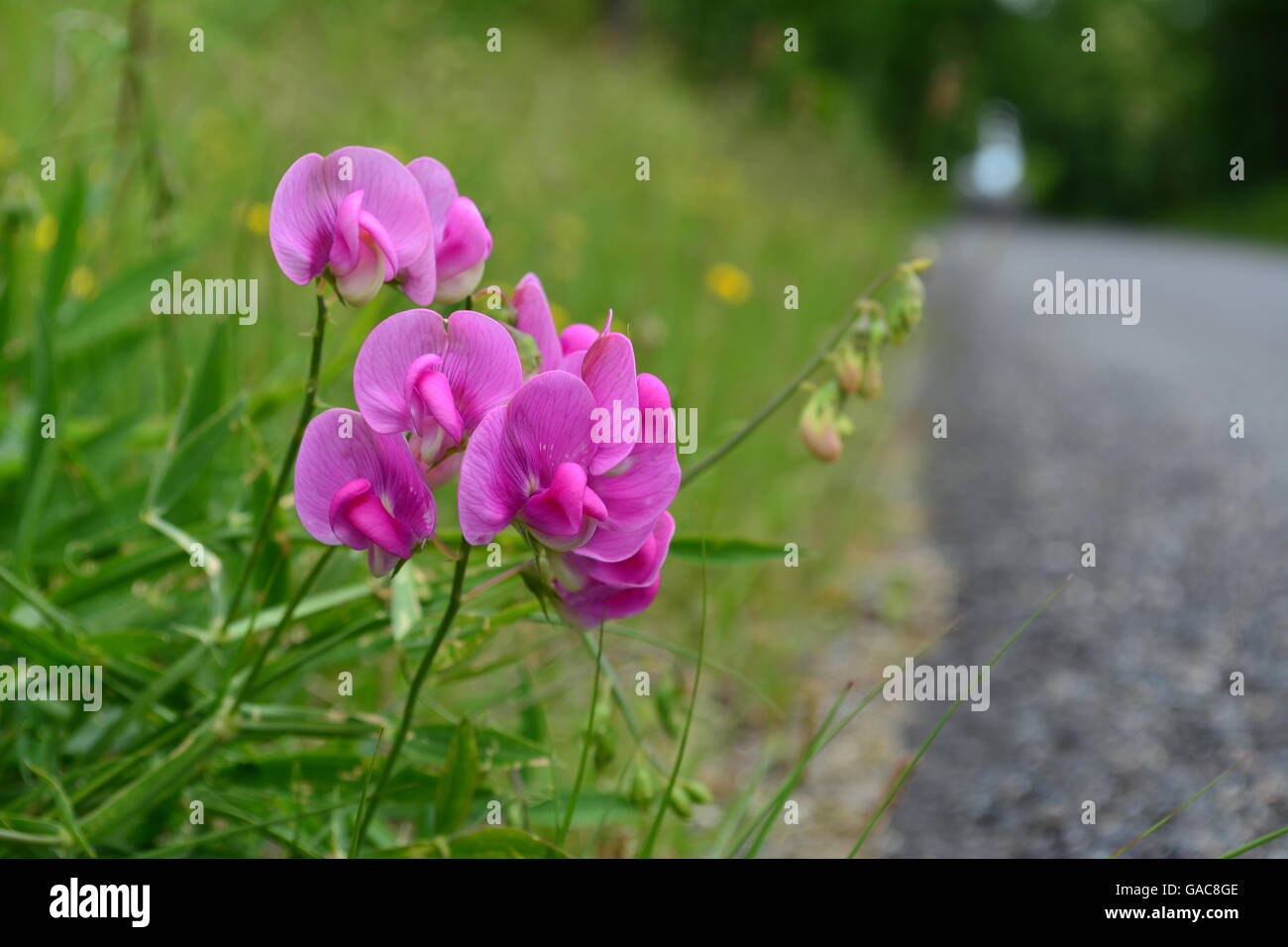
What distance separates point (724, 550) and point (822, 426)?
184mm

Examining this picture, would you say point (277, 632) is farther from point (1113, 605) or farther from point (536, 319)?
point (1113, 605)

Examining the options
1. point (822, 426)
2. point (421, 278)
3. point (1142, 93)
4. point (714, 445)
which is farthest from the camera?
point (1142, 93)

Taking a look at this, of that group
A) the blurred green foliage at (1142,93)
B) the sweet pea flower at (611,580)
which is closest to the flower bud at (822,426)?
the sweet pea flower at (611,580)

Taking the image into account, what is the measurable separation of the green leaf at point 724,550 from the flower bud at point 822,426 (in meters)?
0.13

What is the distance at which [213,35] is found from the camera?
9.53ft

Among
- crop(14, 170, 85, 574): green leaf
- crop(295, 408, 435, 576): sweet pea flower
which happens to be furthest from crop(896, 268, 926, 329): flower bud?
crop(14, 170, 85, 574): green leaf

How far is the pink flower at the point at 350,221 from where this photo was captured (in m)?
0.75

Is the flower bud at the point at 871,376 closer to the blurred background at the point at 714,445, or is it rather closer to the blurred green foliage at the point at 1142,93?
the blurred background at the point at 714,445

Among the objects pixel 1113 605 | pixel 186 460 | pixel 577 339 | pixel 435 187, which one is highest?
pixel 435 187

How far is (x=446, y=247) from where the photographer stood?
823mm

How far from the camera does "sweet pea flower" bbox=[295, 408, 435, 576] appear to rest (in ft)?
2.39

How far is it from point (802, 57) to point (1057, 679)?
6.42 m

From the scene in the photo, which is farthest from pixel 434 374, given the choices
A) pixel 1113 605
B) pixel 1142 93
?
pixel 1142 93
